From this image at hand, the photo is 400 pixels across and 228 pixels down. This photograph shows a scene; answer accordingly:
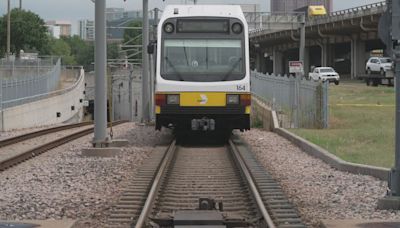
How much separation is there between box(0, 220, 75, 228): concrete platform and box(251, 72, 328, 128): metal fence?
52.2ft

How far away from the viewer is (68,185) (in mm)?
11602

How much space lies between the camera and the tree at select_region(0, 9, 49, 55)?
96250 millimetres

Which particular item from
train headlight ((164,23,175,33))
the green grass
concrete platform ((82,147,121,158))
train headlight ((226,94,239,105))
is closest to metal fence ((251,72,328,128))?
the green grass

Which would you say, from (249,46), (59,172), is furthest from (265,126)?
(59,172)

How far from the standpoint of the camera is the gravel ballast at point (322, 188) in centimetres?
895

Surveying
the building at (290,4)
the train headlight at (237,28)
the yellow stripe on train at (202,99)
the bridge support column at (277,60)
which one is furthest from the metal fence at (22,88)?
the building at (290,4)

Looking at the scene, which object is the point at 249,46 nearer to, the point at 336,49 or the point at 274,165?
the point at 274,165

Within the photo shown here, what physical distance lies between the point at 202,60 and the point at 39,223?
1065 centimetres

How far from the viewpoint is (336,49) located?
104 m

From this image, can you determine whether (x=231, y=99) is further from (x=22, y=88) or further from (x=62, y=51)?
(x=62, y=51)

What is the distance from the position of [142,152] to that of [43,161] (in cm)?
256

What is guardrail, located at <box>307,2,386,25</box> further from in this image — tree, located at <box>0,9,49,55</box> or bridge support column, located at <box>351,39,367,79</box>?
tree, located at <box>0,9,49,55</box>

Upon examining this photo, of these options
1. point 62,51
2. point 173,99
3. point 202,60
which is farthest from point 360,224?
point 62,51

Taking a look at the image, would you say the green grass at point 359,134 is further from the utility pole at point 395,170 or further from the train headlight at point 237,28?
the utility pole at point 395,170
